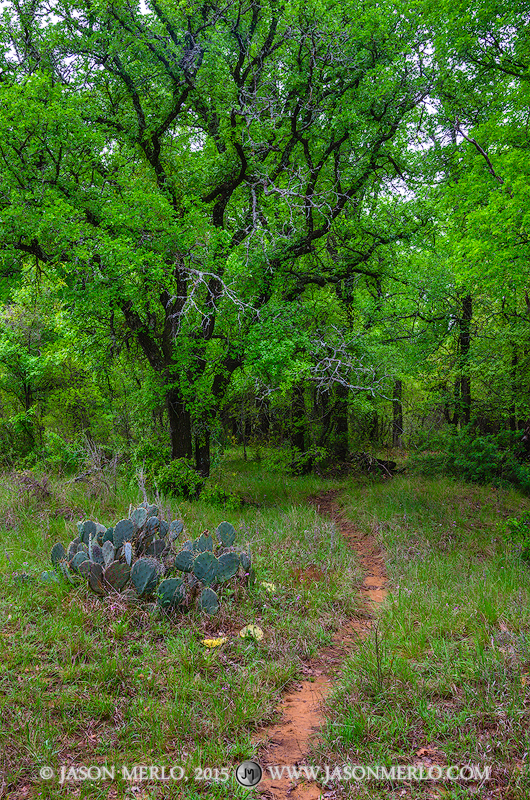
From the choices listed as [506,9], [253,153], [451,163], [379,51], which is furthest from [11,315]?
[506,9]

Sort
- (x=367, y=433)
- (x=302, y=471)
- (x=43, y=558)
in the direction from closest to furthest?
(x=43, y=558)
(x=302, y=471)
(x=367, y=433)

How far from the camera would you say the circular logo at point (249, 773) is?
2674mm

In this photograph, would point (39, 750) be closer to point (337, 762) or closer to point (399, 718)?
point (337, 762)

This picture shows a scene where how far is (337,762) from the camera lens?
2.77 metres

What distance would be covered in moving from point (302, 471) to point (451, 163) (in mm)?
8435

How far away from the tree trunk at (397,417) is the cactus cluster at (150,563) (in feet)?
37.1

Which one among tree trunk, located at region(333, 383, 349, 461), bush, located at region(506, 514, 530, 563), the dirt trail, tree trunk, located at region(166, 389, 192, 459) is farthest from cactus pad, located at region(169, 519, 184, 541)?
tree trunk, located at region(333, 383, 349, 461)

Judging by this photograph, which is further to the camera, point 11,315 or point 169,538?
point 11,315

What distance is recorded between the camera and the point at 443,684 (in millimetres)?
3230

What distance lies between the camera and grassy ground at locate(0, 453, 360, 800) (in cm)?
269

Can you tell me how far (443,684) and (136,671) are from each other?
226 cm

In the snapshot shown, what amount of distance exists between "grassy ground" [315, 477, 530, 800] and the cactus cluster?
155cm

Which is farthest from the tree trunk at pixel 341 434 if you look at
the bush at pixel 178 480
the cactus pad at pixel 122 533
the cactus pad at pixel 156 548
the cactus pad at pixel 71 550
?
the cactus pad at pixel 71 550

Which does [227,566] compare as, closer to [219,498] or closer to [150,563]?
[150,563]
